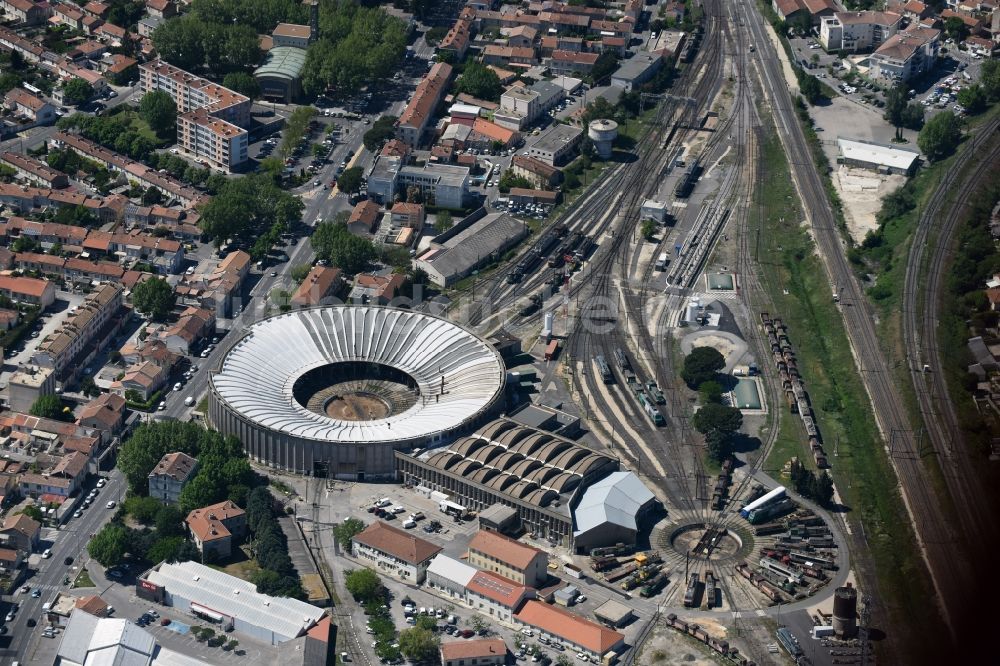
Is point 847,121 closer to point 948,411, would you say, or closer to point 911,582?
point 948,411

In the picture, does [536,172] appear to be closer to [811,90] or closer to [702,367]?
[811,90]

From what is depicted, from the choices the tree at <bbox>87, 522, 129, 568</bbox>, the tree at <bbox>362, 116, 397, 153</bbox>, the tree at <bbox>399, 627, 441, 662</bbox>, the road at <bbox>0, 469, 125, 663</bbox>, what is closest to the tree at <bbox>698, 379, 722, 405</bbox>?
the tree at <bbox>399, 627, 441, 662</bbox>

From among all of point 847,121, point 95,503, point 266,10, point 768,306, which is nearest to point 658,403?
point 768,306

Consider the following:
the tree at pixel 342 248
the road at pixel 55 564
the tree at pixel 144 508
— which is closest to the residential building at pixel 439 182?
the tree at pixel 342 248

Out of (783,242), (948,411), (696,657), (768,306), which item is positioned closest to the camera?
(696,657)

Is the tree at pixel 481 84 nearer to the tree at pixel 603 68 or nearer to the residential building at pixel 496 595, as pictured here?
the tree at pixel 603 68

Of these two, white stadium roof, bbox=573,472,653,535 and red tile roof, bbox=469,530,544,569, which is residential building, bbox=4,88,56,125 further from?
red tile roof, bbox=469,530,544,569

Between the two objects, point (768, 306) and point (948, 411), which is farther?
point (768, 306)
